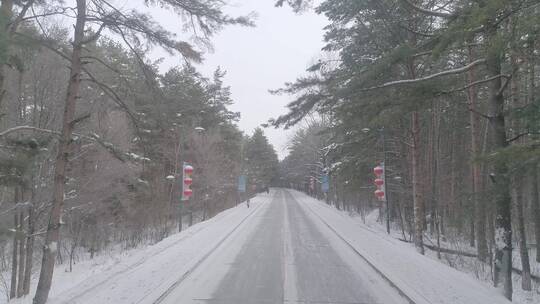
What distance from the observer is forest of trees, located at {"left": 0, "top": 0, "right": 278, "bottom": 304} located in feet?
24.9

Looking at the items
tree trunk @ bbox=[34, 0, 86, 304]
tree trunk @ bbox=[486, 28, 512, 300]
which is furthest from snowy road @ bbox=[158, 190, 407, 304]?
tree trunk @ bbox=[34, 0, 86, 304]

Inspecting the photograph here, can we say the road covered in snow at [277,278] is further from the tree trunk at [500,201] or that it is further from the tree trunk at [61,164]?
the tree trunk at [61,164]

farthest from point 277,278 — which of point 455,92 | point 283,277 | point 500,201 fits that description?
point 455,92

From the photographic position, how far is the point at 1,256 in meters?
18.1

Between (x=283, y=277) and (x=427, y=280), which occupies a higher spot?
(x=427, y=280)

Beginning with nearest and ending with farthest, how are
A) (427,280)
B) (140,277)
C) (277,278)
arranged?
1. (427,280)
2. (140,277)
3. (277,278)

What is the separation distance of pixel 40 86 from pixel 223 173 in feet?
79.8

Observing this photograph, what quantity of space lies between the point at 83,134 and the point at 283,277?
6560 mm

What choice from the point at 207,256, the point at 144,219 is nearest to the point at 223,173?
the point at 144,219

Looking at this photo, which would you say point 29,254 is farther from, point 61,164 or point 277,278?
point 277,278

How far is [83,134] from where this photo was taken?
11023 millimetres

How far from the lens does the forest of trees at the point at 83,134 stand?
759 cm

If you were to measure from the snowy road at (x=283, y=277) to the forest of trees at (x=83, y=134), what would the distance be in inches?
110

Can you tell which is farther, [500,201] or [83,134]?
[83,134]
